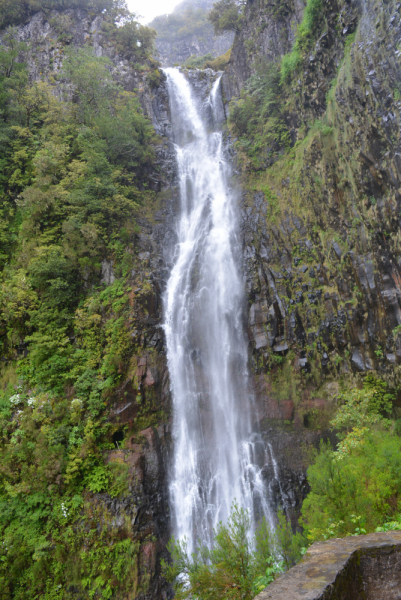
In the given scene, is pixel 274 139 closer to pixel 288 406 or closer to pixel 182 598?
pixel 288 406

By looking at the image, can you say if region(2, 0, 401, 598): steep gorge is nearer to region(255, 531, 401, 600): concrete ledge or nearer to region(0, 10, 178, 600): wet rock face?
region(0, 10, 178, 600): wet rock face

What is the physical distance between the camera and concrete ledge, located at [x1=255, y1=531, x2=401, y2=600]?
2.69m

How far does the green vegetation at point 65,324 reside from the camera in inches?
404

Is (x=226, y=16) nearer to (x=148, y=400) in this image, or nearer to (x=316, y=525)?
(x=148, y=400)

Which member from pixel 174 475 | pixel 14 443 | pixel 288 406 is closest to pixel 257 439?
pixel 288 406

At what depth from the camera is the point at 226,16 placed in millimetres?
24328

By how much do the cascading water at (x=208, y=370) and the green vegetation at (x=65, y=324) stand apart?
1.87 meters

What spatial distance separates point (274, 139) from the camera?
18.9m

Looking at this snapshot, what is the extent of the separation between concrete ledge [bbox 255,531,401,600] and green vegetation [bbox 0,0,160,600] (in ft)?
32.1

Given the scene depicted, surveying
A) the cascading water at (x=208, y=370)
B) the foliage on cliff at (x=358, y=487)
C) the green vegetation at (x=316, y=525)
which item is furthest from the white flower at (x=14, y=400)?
the foliage on cliff at (x=358, y=487)

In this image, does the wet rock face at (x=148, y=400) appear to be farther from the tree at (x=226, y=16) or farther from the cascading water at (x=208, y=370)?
the tree at (x=226, y=16)

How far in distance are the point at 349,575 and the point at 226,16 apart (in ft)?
106

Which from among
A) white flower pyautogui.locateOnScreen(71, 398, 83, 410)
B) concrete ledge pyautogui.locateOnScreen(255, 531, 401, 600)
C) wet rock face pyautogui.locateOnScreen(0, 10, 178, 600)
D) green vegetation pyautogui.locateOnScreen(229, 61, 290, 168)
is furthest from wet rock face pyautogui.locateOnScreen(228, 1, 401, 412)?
concrete ledge pyautogui.locateOnScreen(255, 531, 401, 600)

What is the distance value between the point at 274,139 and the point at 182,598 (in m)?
20.5
